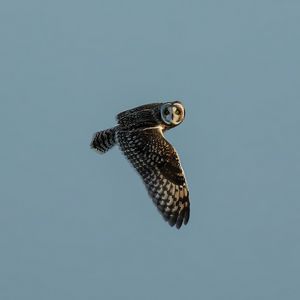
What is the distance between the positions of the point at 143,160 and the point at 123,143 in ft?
2.62

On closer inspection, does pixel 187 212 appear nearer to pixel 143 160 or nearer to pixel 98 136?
pixel 143 160

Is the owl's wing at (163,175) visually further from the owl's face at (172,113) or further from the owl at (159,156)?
the owl's face at (172,113)

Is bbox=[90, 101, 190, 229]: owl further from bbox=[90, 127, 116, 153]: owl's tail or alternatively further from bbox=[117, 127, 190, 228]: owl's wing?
bbox=[90, 127, 116, 153]: owl's tail

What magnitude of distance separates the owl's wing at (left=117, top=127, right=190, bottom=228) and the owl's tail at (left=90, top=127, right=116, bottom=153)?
1.39 metres

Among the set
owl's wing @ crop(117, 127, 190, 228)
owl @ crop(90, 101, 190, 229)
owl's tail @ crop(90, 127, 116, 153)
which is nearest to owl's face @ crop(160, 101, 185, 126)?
owl @ crop(90, 101, 190, 229)

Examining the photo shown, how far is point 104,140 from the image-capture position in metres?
28.2

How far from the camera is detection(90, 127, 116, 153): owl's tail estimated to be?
2805 cm

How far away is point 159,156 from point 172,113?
4.97ft

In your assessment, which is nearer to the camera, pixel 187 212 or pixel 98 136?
pixel 187 212

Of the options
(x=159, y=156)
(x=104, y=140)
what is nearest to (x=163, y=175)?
(x=159, y=156)

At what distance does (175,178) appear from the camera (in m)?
26.2

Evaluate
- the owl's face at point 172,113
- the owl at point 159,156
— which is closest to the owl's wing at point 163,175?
the owl at point 159,156

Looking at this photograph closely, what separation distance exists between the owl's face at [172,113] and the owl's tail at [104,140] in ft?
3.63

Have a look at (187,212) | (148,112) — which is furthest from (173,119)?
(187,212)
